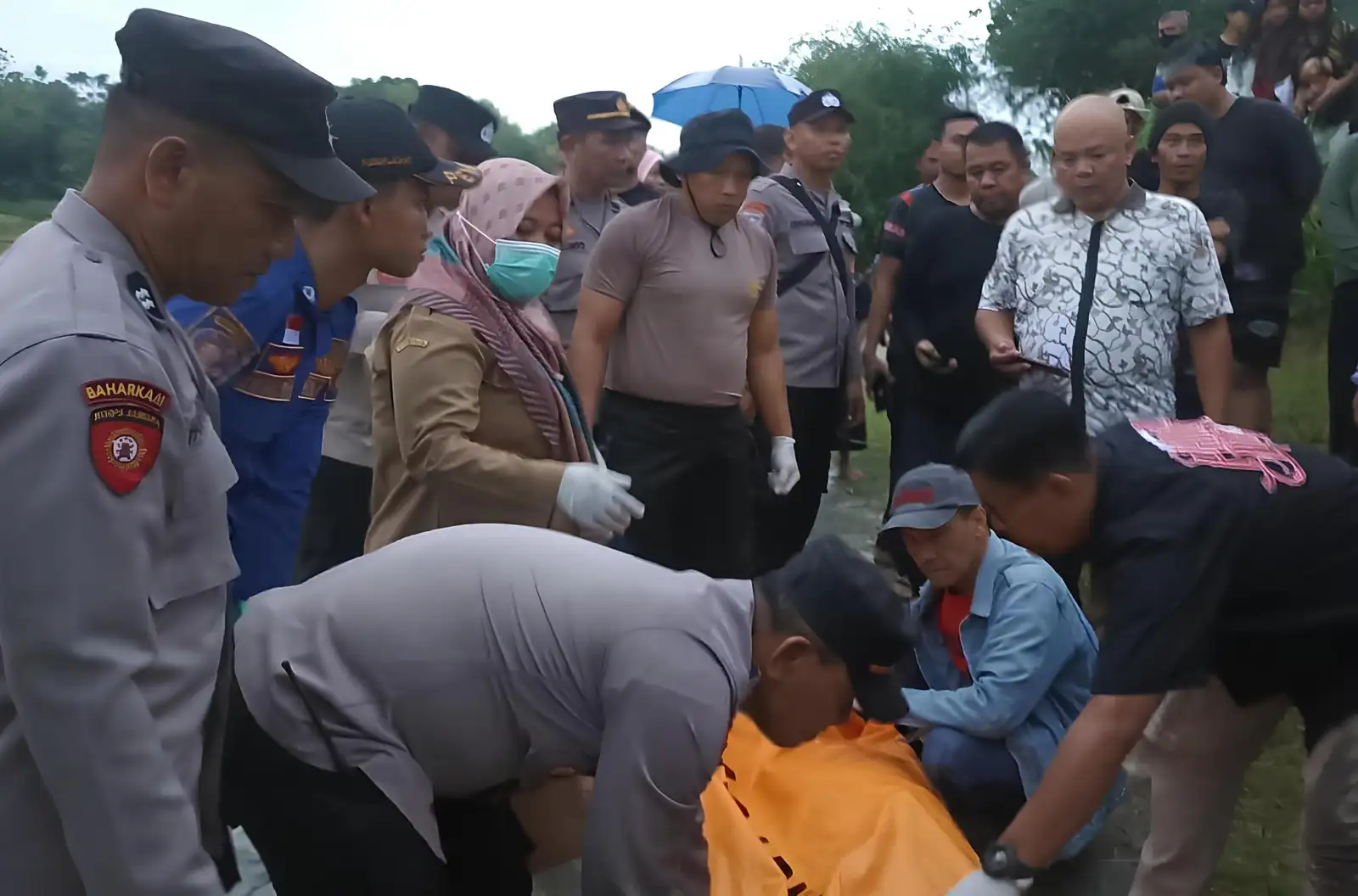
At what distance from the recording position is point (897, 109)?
12.9 m

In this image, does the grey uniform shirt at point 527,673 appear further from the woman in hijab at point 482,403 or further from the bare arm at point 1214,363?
the bare arm at point 1214,363

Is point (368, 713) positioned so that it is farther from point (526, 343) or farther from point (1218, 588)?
point (1218, 588)

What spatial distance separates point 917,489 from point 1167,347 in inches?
34.1

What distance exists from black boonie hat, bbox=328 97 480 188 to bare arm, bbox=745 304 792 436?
159cm

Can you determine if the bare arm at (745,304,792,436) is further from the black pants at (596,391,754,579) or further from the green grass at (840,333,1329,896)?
the green grass at (840,333,1329,896)

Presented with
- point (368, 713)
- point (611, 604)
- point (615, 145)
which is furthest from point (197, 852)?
point (615, 145)

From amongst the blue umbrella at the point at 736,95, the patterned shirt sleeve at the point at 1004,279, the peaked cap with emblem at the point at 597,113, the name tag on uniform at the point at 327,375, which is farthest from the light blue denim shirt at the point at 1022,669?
the blue umbrella at the point at 736,95

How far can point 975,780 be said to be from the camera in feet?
9.46

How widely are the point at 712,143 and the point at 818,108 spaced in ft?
4.08

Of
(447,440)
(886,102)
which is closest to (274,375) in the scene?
(447,440)

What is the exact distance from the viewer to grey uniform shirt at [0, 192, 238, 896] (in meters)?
1.02

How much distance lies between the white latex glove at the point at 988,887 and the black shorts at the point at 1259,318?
3233 millimetres

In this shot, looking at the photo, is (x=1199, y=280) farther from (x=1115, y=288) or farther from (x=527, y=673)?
(x=527, y=673)

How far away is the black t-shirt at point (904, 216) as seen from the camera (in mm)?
4598
